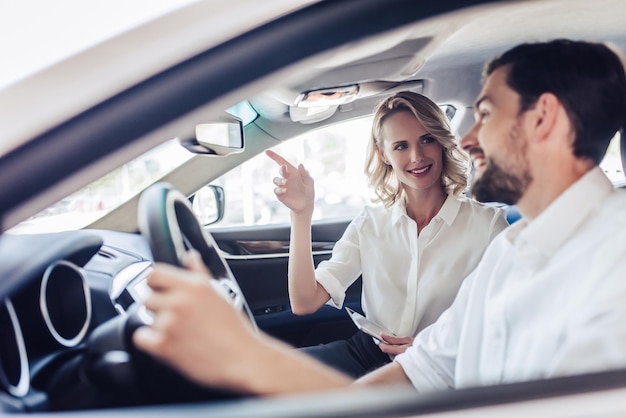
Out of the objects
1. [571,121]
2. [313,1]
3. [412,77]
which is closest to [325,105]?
[412,77]

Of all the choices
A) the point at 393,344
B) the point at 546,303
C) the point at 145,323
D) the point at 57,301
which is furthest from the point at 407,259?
the point at 57,301

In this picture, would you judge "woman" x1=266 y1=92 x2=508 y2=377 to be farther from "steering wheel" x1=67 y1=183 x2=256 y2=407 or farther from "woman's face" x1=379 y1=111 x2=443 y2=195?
"steering wheel" x1=67 y1=183 x2=256 y2=407

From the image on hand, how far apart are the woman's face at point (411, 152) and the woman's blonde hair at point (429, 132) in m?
0.01

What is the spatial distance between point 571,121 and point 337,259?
0.70 m

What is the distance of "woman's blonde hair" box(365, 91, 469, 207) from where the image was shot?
1.30 metres

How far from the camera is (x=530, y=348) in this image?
1091 mm

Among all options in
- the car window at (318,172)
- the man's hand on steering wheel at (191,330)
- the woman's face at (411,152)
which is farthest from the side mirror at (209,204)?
the woman's face at (411,152)

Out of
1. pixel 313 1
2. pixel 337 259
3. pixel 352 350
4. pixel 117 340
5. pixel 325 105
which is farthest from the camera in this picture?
pixel 337 259

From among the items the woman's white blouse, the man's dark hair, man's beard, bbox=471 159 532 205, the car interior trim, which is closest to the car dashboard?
the car interior trim

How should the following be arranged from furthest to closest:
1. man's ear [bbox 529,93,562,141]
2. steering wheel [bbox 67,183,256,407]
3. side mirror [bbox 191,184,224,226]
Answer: side mirror [bbox 191,184,224,226]
man's ear [bbox 529,93,562,141]
steering wheel [bbox 67,183,256,407]

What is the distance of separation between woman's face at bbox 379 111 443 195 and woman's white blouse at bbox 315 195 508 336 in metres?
0.07

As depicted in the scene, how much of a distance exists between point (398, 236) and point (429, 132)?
0.28 metres

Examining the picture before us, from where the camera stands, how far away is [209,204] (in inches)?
54.1

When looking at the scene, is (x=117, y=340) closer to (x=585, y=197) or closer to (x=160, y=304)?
(x=160, y=304)
